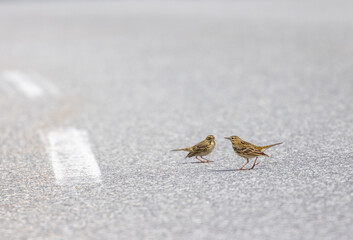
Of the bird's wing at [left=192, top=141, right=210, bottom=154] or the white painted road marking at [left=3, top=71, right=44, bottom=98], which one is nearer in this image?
the bird's wing at [left=192, top=141, right=210, bottom=154]

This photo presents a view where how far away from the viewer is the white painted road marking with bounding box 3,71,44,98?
1121cm

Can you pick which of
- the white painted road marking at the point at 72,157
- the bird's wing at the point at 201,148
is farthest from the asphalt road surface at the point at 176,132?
the bird's wing at the point at 201,148

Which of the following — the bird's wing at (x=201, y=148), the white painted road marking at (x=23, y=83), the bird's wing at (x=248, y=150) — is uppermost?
the white painted road marking at (x=23, y=83)

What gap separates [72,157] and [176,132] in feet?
5.39

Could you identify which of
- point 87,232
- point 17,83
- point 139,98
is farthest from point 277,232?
point 17,83

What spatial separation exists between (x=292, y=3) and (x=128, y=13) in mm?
7524

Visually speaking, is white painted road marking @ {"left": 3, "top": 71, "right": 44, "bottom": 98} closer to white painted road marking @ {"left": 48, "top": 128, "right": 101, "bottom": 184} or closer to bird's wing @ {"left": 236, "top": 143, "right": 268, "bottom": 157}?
white painted road marking @ {"left": 48, "top": 128, "right": 101, "bottom": 184}

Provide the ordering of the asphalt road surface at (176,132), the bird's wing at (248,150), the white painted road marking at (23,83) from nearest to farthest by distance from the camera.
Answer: the asphalt road surface at (176,132) → the bird's wing at (248,150) → the white painted road marking at (23,83)

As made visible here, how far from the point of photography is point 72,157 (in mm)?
6707

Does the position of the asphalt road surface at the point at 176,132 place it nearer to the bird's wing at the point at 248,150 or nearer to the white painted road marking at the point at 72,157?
the white painted road marking at the point at 72,157

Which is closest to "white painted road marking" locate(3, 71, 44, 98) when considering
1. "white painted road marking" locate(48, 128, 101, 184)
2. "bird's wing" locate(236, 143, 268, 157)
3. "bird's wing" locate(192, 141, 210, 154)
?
"white painted road marking" locate(48, 128, 101, 184)

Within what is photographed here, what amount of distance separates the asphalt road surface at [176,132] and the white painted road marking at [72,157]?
0.02 m

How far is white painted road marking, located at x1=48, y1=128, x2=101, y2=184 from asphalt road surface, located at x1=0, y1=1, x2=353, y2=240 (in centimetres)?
2

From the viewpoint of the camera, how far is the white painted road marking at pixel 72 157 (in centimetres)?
583
